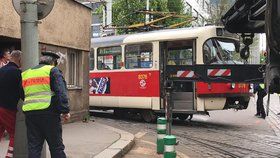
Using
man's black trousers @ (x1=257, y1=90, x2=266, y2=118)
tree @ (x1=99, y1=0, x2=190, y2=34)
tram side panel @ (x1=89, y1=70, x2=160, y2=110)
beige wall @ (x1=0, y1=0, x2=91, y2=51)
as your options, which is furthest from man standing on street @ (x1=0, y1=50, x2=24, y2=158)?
tree @ (x1=99, y1=0, x2=190, y2=34)

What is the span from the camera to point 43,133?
662cm

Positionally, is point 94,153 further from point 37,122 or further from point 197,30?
point 197,30

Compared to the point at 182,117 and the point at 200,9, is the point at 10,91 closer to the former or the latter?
the point at 182,117

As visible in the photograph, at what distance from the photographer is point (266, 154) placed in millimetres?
10391

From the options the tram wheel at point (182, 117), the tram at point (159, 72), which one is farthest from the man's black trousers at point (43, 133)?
the tram wheel at point (182, 117)

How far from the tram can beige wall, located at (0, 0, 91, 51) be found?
7.11 feet

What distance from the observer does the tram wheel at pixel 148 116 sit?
1694 cm

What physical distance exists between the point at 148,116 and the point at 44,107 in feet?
35.3

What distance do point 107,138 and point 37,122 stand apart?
476 centimetres

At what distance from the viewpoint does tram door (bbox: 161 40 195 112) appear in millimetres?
15844

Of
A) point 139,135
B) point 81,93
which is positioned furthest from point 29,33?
point 81,93

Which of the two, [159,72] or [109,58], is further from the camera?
[109,58]

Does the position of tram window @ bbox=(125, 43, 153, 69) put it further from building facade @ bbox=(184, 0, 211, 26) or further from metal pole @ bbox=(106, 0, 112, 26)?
building facade @ bbox=(184, 0, 211, 26)

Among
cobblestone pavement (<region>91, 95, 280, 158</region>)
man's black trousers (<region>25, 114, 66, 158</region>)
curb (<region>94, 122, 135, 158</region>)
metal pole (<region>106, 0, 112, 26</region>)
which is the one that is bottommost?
cobblestone pavement (<region>91, 95, 280, 158</region>)
